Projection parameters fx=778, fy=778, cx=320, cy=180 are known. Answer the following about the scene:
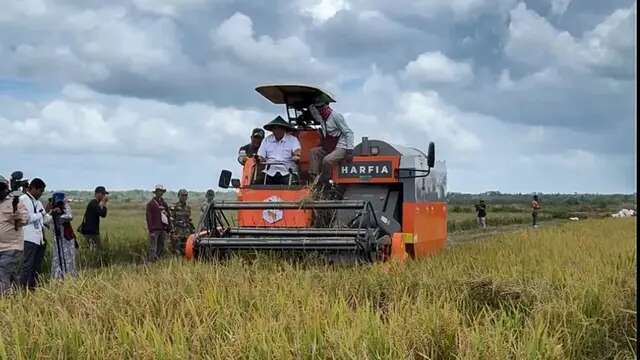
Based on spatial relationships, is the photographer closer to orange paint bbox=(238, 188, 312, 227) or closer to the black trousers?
the black trousers

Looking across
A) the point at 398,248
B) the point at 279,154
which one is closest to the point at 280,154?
the point at 279,154

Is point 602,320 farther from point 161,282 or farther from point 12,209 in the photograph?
point 12,209

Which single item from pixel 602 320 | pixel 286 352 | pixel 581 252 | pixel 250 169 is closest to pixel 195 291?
pixel 286 352

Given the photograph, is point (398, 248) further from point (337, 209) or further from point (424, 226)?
point (424, 226)

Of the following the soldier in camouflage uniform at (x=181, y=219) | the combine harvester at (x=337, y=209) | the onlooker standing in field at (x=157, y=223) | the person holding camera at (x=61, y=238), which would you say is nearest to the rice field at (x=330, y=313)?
the combine harvester at (x=337, y=209)

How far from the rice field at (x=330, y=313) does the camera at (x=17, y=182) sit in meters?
3.87

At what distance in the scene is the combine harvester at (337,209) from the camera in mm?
8438

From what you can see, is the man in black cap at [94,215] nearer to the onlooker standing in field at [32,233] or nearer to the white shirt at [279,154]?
the onlooker standing in field at [32,233]

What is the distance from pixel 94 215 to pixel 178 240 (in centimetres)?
245

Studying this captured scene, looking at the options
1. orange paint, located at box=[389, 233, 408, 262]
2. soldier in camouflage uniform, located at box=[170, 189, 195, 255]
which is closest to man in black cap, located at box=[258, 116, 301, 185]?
orange paint, located at box=[389, 233, 408, 262]

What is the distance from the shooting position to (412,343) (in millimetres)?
4414

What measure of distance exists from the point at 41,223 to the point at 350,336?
6772 mm

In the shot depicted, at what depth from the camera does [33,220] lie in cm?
955

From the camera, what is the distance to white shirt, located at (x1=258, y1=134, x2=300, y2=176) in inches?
395
